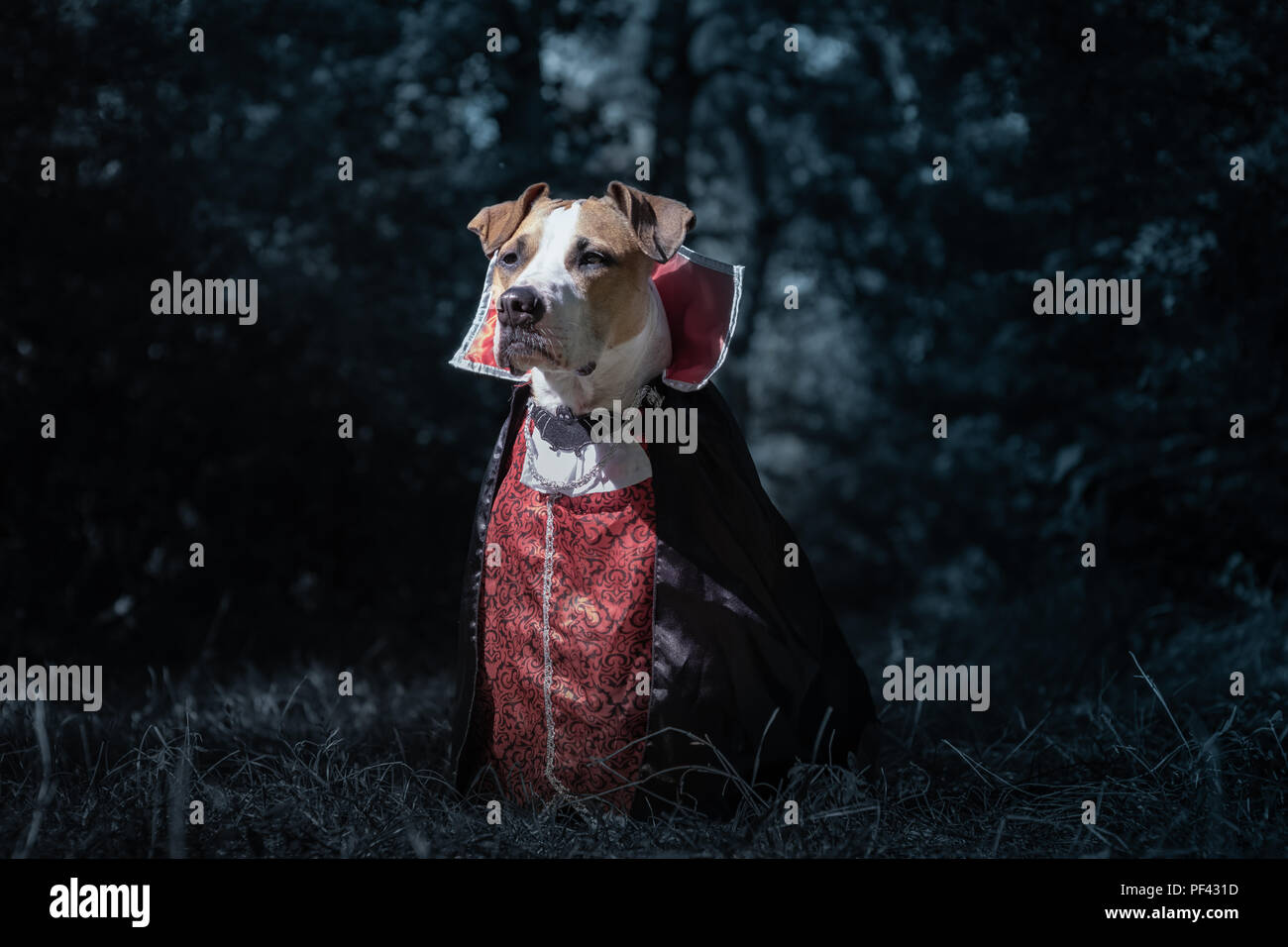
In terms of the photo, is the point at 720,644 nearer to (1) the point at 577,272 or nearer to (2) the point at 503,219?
(1) the point at 577,272

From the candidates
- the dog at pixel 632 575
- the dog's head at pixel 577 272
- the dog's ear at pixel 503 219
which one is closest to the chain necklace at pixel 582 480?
the dog at pixel 632 575

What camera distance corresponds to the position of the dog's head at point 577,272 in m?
2.78

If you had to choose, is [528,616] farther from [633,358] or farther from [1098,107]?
[1098,107]

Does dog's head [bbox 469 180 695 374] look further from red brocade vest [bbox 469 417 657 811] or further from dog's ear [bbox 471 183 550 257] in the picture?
red brocade vest [bbox 469 417 657 811]

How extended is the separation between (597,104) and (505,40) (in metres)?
0.50

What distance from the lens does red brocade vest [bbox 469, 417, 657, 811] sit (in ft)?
9.73

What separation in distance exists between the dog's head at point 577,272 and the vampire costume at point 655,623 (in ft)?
0.61

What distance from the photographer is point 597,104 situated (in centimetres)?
520

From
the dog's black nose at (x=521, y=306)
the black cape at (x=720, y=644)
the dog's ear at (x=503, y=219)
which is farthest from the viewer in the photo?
the dog's ear at (x=503, y=219)

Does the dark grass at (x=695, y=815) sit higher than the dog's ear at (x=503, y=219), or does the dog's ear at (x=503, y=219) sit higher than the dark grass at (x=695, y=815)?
the dog's ear at (x=503, y=219)

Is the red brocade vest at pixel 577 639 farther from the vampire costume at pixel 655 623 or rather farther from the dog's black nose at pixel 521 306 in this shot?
the dog's black nose at pixel 521 306

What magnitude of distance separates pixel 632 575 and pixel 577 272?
77 cm

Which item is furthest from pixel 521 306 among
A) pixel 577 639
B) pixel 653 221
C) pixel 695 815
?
pixel 695 815

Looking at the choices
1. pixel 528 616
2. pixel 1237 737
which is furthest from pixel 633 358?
pixel 1237 737
